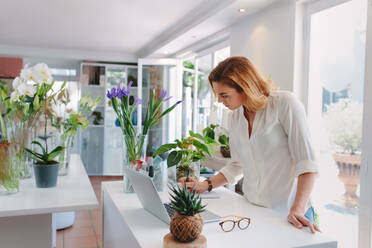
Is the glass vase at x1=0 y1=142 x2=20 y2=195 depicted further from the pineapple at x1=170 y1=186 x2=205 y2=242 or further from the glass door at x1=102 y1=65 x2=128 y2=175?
the glass door at x1=102 y1=65 x2=128 y2=175

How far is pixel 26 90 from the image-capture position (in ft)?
5.50

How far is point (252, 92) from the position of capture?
141 cm

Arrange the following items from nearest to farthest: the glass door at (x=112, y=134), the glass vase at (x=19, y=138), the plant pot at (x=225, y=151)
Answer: the glass vase at (x=19, y=138)
the plant pot at (x=225, y=151)
the glass door at (x=112, y=134)

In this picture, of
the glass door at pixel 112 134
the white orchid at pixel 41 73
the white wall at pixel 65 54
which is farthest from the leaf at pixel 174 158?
the white wall at pixel 65 54

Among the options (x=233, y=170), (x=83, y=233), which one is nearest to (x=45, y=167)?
(x=233, y=170)

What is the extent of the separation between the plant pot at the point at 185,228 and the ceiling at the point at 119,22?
2.55 metres

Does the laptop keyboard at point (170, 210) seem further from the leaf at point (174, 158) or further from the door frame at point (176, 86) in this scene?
the door frame at point (176, 86)

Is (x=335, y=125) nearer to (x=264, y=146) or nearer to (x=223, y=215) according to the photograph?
(x=264, y=146)

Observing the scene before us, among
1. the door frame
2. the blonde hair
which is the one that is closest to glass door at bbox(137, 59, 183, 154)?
the door frame

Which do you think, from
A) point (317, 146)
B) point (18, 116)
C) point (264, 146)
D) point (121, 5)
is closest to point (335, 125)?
point (317, 146)

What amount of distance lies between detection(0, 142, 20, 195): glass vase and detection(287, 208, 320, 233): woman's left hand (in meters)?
1.27

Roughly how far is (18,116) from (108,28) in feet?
10.8

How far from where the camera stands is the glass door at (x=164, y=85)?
5840mm

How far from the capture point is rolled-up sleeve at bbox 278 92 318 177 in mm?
1307
